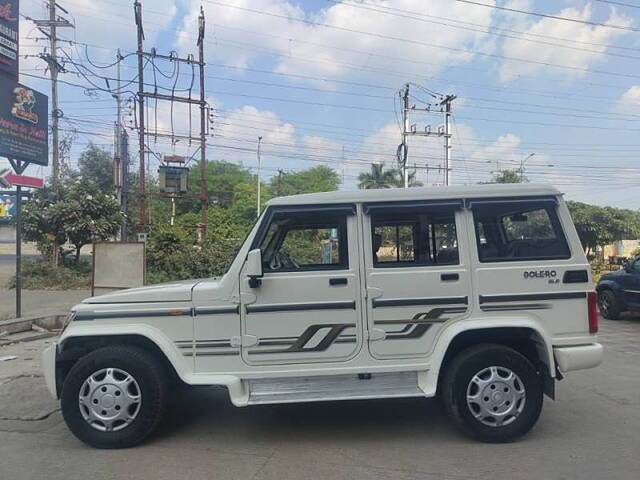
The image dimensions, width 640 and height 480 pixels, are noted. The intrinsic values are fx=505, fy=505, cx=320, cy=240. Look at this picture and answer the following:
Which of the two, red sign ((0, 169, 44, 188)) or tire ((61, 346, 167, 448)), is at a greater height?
red sign ((0, 169, 44, 188))

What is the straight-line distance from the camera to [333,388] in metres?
4.34

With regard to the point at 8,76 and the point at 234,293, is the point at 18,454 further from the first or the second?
the point at 8,76

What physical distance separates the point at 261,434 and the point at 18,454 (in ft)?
6.67

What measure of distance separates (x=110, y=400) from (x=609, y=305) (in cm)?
1116

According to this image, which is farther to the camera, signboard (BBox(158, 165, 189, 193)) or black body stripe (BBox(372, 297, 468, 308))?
signboard (BBox(158, 165, 189, 193))

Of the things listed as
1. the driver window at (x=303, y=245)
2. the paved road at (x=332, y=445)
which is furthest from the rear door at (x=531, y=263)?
the driver window at (x=303, y=245)

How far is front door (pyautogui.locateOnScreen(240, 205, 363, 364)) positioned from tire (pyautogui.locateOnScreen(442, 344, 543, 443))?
95 cm

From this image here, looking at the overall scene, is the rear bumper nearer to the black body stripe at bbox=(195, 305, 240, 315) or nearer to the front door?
the front door

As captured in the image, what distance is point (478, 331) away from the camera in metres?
4.43

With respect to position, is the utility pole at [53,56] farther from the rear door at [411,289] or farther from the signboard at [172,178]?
the rear door at [411,289]

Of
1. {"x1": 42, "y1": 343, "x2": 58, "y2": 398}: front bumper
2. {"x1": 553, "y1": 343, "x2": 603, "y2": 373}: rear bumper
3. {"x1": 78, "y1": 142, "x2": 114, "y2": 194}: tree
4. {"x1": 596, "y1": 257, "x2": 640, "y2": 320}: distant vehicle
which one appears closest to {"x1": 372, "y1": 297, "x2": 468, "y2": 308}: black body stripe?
{"x1": 553, "y1": 343, "x2": 603, "y2": 373}: rear bumper

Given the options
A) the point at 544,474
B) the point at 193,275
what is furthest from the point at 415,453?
the point at 193,275

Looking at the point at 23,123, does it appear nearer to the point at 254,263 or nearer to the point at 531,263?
the point at 254,263

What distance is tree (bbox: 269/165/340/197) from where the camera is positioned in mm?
62188
